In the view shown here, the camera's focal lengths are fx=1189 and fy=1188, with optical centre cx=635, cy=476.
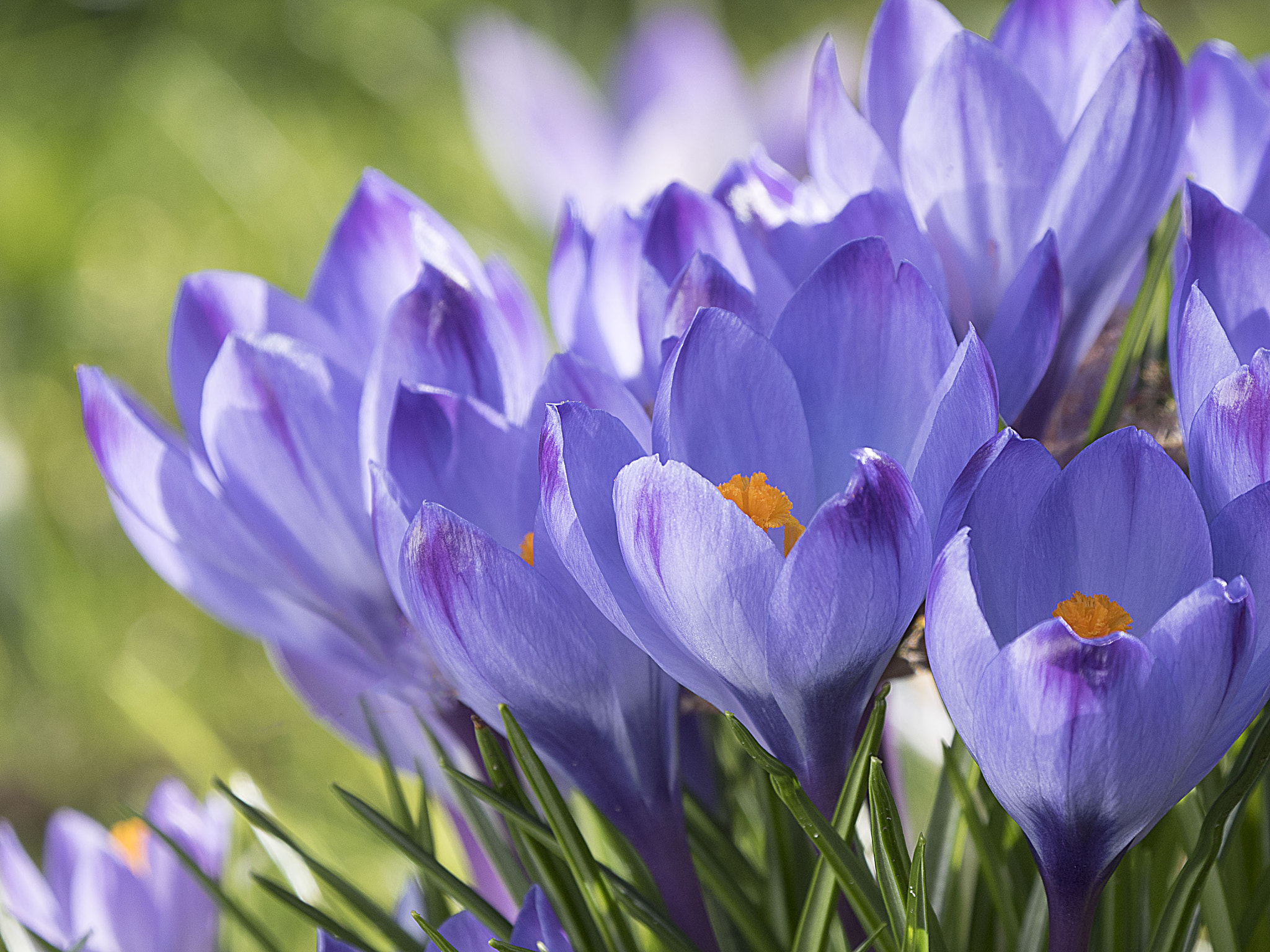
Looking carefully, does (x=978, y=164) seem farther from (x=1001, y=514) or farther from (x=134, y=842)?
(x=134, y=842)

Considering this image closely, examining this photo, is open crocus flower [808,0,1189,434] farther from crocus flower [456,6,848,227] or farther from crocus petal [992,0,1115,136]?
crocus flower [456,6,848,227]

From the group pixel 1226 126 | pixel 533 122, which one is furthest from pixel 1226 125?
pixel 533 122

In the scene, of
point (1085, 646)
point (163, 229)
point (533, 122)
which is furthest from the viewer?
point (163, 229)

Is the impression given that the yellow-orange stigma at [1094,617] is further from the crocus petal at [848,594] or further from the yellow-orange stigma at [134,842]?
the yellow-orange stigma at [134,842]

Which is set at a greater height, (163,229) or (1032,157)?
(163,229)

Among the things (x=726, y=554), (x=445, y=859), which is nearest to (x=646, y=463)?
(x=726, y=554)
